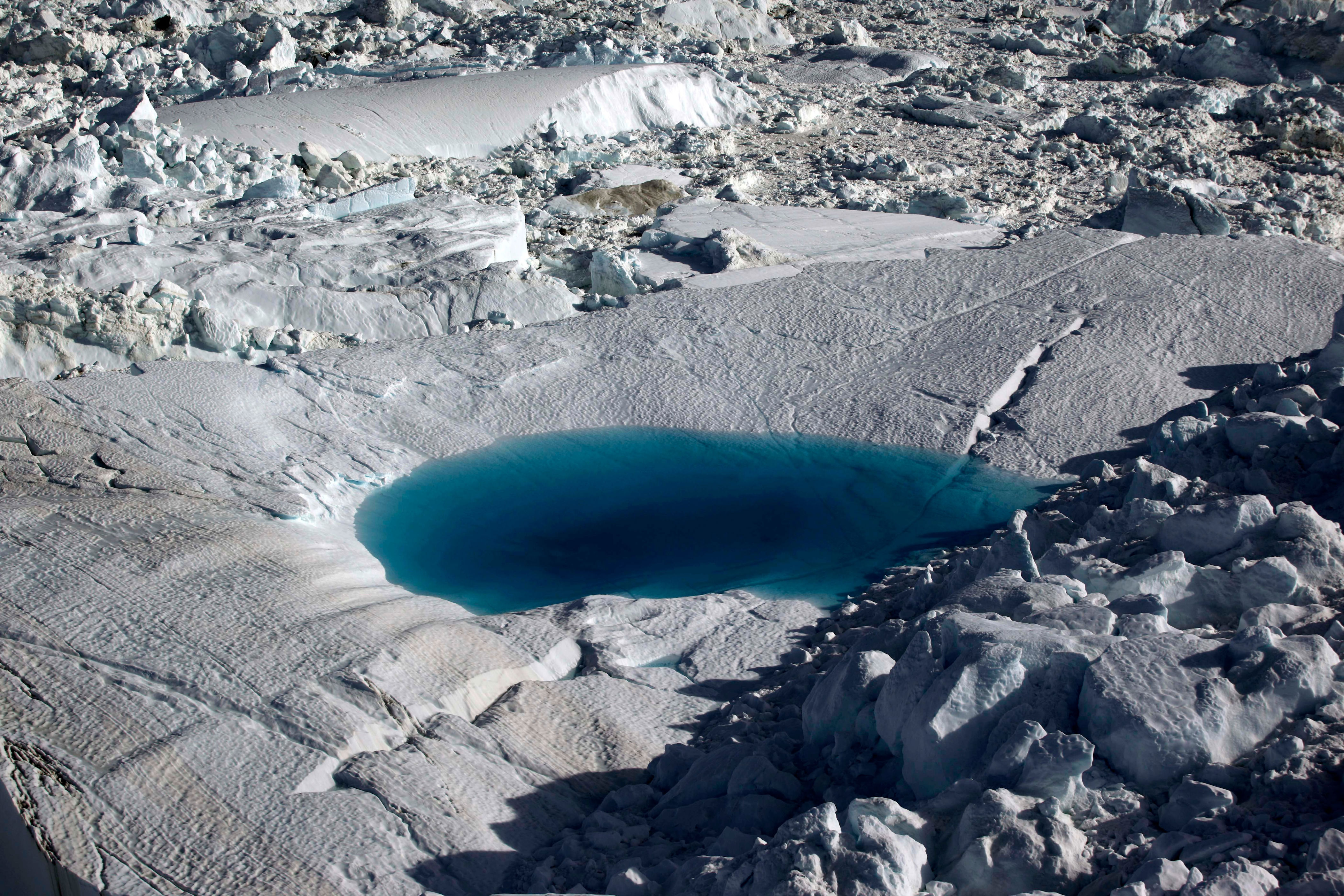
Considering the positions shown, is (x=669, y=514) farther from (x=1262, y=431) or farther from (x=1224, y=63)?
(x=1224, y=63)

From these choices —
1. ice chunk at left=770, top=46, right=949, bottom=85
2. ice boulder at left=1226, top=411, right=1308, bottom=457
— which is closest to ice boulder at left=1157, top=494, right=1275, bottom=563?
ice boulder at left=1226, top=411, right=1308, bottom=457

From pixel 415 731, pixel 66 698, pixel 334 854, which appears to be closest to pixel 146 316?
pixel 66 698

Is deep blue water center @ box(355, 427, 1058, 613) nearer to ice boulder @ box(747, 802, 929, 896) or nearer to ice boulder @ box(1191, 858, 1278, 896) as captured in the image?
ice boulder @ box(747, 802, 929, 896)

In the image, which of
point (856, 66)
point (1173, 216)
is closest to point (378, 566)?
point (1173, 216)

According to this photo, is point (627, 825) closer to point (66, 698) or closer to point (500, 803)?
point (500, 803)

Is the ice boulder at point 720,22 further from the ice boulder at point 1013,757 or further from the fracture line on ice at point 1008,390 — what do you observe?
the ice boulder at point 1013,757
